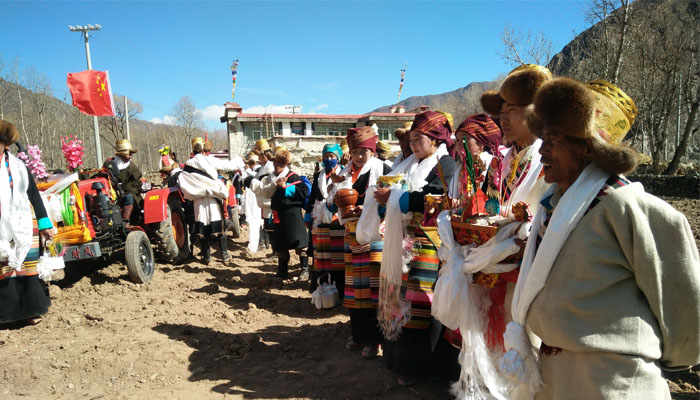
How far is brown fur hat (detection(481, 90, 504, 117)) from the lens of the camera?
2473mm

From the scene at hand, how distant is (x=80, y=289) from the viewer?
6.11 meters

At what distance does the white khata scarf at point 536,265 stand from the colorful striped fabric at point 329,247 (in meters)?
3.19

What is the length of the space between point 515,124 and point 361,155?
193cm

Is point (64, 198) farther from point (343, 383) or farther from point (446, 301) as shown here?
point (446, 301)

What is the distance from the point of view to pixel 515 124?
2229mm

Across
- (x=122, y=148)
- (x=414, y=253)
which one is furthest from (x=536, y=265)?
(x=122, y=148)

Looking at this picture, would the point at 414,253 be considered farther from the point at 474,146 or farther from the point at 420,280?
the point at 474,146

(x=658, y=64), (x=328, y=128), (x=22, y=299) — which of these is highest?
(x=658, y=64)

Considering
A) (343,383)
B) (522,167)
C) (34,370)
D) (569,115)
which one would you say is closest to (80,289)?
(34,370)

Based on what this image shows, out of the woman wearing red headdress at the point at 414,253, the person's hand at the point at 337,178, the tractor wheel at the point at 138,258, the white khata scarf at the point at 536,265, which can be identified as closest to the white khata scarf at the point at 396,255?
the woman wearing red headdress at the point at 414,253

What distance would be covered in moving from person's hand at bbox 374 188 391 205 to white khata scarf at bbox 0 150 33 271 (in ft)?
12.9

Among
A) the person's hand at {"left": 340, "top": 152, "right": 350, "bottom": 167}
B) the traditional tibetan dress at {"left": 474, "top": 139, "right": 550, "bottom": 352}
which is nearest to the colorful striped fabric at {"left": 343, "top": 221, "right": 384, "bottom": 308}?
the traditional tibetan dress at {"left": 474, "top": 139, "right": 550, "bottom": 352}

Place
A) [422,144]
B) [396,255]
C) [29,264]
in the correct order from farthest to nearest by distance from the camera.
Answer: [29,264]
[422,144]
[396,255]

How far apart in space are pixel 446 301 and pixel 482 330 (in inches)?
10.1
